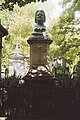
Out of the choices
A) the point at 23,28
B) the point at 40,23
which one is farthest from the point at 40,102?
the point at 23,28

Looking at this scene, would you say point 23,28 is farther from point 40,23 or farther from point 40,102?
point 40,102

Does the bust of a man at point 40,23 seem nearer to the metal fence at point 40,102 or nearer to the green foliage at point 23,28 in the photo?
the metal fence at point 40,102

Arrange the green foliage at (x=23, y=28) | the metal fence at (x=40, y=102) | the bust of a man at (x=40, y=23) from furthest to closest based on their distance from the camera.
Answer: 1. the green foliage at (x=23, y=28)
2. the bust of a man at (x=40, y=23)
3. the metal fence at (x=40, y=102)

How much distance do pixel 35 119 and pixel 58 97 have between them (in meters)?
1.40

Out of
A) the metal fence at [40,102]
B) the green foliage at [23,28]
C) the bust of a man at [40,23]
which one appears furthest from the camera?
the green foliage at [23,28]

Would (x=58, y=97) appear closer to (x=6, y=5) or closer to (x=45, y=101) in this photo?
(x=45, y=101)

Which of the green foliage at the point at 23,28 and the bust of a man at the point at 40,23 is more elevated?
the green foliage at the point at 23,28

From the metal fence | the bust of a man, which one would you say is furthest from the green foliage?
the metal fence

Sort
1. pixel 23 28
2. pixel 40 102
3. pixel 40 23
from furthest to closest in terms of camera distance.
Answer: pixel 23 28 < pixel 40 23 < pixel 40 102

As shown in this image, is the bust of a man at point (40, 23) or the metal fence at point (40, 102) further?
the bust of a man at point (40, 23)

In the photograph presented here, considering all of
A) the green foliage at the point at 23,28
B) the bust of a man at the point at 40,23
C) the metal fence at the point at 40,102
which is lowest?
the metal fence at the point at 40,102

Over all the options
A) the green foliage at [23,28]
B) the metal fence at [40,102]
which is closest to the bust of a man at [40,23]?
the metal fence at [40,102]

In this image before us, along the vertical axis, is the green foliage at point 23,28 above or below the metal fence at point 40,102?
above

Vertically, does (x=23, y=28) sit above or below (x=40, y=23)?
above
